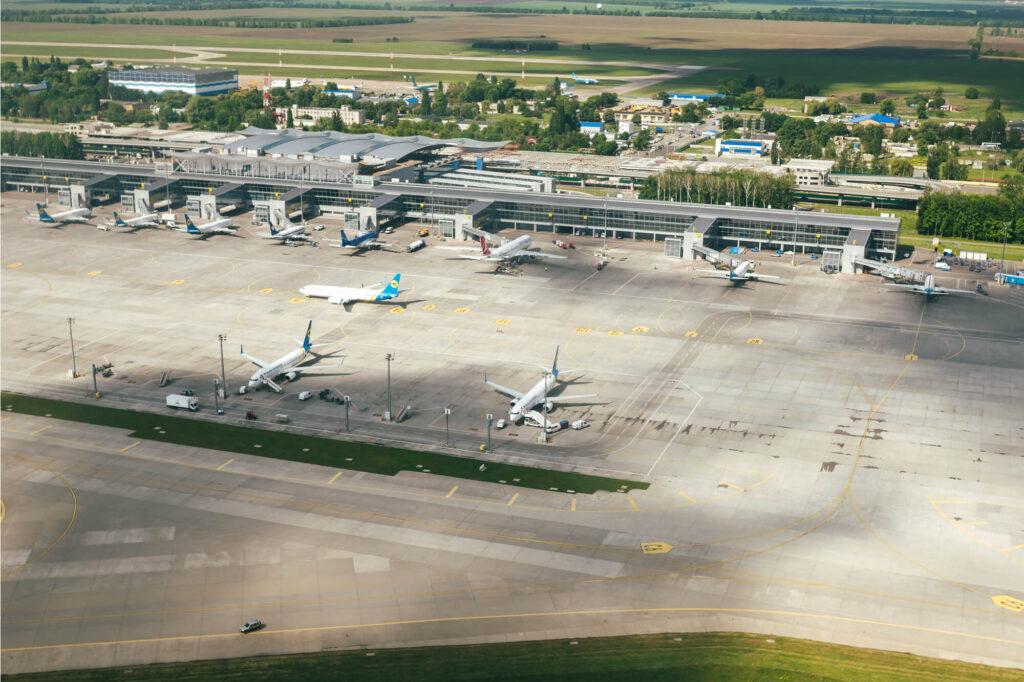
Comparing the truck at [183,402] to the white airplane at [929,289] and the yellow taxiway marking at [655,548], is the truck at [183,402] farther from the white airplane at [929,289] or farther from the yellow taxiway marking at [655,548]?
the white airplane at [929,289]

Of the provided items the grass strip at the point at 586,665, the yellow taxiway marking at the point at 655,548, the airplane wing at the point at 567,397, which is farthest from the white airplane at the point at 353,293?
the grass strip at the point at 586,665

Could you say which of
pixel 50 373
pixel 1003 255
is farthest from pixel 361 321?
pixel 1003 255

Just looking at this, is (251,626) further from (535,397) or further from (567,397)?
(567,397)

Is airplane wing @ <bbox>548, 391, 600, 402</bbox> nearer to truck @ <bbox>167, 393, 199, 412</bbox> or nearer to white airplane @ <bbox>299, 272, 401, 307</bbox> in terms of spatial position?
truck @ <bbox>167, 393, 199, 412</bbox>

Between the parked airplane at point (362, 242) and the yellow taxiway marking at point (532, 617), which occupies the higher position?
the parked airplane at point (362, 242)

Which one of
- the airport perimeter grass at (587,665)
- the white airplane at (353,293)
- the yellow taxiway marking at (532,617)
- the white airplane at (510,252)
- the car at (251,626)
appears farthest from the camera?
the white airplane at (510,252)

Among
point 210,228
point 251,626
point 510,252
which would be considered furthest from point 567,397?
point 210,228
